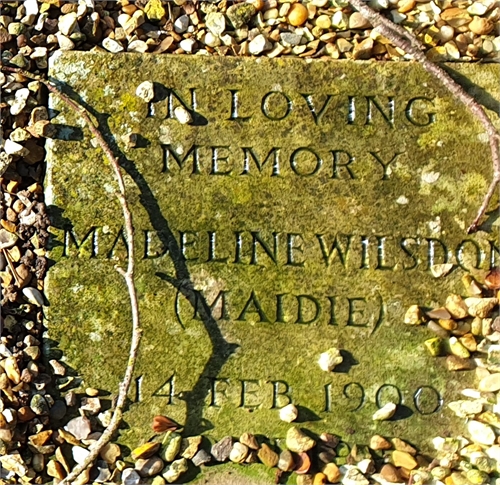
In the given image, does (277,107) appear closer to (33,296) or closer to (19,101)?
(19,101)

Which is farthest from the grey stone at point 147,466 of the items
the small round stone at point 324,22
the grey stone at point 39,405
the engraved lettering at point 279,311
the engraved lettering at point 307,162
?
the small round stone at point 324,22

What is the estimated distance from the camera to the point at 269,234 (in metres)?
2.38

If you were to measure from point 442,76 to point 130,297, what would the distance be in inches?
49.0

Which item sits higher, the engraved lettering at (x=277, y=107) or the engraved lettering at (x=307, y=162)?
the engraved lettering at (x=277, y=107)

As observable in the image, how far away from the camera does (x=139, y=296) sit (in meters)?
2.39

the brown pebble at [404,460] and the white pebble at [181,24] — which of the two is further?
the white pebble at [181,24]

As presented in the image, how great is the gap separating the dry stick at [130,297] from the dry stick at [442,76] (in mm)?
951

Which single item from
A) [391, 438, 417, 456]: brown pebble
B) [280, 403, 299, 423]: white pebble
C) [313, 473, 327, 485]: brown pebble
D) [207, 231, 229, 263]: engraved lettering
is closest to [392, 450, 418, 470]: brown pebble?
[391, 438, 417, 456]: brown pebble

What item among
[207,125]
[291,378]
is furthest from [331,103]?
[291,378]

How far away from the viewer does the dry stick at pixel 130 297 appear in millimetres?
2355

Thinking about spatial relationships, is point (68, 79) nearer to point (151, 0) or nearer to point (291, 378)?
point (151, 0)

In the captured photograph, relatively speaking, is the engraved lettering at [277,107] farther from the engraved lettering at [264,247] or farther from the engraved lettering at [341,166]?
the engraved lettering at [264,247]

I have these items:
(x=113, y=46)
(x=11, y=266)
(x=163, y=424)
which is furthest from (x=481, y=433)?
(x=113, y=46)

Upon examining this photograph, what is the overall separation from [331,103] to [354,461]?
117 centimetres
